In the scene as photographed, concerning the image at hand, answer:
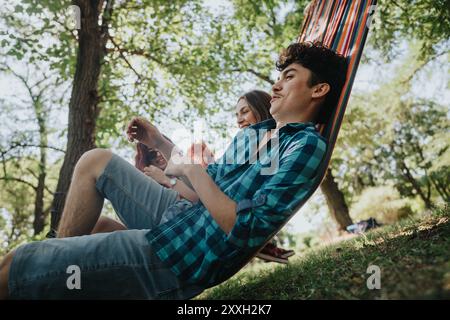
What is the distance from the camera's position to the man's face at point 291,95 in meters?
2.10

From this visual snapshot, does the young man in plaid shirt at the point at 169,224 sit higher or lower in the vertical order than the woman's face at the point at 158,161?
lower

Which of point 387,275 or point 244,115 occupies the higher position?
point 244,115

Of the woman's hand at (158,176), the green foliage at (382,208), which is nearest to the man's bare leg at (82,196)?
the woman's hand at (158,176)

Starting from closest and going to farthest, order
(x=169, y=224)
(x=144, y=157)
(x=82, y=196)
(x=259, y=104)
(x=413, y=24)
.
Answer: (x=169, y=224) → (x=82, y=196) → (x=144, y=157) → (x=259, y=104) → (x=413, y=24)

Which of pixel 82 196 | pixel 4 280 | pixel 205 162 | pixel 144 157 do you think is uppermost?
pixel 144 157

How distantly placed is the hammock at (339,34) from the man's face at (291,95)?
8.2 inches

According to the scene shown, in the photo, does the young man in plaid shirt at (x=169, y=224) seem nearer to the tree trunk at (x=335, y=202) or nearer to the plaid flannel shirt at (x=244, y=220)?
the plaid flannel shirt at (x=244, y=220)

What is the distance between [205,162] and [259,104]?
0.89m

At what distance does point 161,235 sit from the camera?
5.41ft

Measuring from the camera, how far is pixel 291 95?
2104 mm

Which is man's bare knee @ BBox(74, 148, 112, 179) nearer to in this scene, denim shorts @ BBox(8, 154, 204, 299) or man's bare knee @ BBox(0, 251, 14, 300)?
denim shorts @ BBox(8, 154, 204, 299)

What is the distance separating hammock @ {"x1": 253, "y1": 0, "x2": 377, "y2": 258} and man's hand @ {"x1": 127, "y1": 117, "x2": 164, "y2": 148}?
1.15 meters

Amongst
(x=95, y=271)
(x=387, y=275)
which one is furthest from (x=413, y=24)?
(x=95, y=271)

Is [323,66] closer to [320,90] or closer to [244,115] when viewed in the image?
Answer: [320,90]
